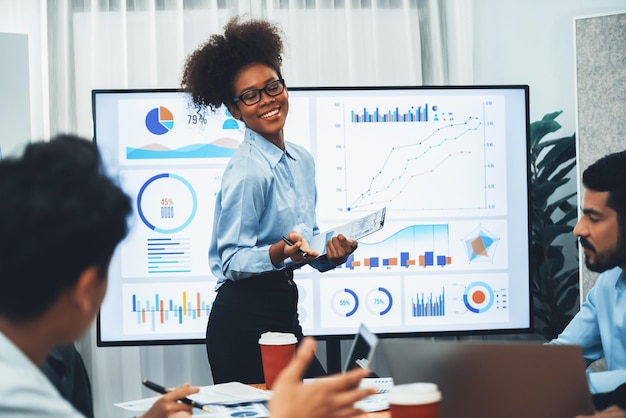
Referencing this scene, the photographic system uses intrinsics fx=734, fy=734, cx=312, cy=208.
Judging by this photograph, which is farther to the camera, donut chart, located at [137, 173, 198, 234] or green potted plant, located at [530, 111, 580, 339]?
green potted plant, located at [530, 111, 580, 339]

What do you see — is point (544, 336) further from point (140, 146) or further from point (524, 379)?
point (524, 379)

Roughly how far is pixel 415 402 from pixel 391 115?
7.46 ft

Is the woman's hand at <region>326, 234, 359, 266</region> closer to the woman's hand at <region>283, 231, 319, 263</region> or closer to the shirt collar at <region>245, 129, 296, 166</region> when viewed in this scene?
the woman's hand at <region>283, 231, 319, 263</region>

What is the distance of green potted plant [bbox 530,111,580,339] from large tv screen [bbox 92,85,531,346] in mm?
149

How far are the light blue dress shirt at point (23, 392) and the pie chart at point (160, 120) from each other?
2.41 meters

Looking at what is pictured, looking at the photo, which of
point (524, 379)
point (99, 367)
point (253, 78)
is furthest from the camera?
point (99, 367)

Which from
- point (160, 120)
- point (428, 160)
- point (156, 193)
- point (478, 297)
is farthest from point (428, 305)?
point (160, 120)

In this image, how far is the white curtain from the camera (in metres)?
3.38

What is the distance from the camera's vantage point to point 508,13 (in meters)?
3.62

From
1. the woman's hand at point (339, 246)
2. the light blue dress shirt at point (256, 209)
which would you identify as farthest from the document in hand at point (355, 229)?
the light blue dress shirt at point (256, 209)

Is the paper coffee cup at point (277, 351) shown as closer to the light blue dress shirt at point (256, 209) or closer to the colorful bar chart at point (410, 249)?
the light blue dress shirt at point (256, 209)

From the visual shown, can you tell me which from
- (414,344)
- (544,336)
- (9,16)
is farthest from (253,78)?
(544,336)

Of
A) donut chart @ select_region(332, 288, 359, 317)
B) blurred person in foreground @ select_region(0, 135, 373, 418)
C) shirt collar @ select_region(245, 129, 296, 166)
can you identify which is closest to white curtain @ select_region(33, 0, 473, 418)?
donut chart @ select_region(332, 288, 359, 317)

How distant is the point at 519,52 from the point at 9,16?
245 centimetres
